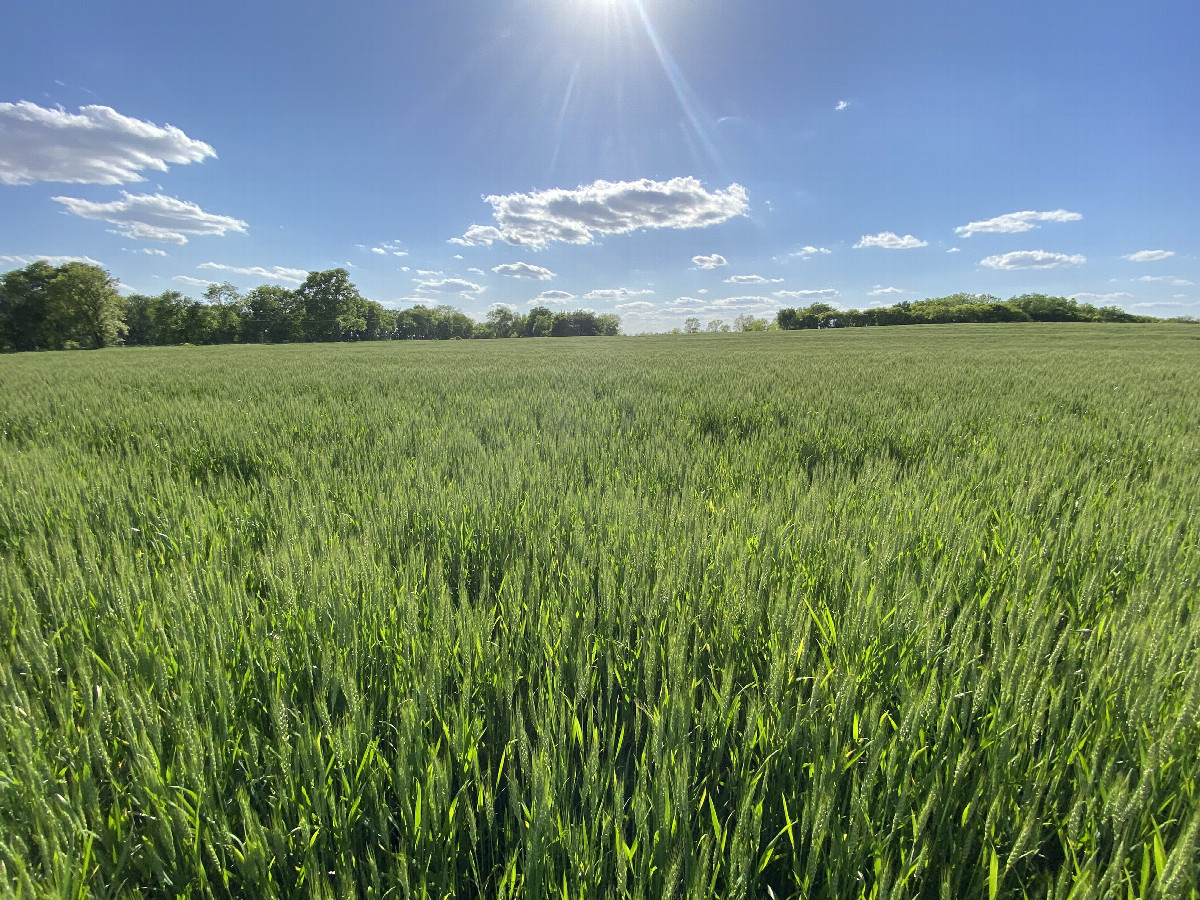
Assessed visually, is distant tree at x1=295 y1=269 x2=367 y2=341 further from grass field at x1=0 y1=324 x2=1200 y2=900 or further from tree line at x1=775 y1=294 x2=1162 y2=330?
grass field at x1=0 y1=324 x2=1200 y2=900

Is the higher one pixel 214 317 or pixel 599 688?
pixel 214 317

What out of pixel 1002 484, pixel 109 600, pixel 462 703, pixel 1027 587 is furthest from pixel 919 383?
pixel 109 600

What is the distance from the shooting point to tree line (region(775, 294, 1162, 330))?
175ft

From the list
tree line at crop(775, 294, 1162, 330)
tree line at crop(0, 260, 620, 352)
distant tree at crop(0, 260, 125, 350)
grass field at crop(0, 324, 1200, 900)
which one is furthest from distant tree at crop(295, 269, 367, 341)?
grass field at crop(0, 324, 1200, 900)

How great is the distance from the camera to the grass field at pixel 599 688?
2.48ft

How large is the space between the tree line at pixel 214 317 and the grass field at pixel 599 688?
6765 centimetres

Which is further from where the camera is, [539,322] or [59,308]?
[539,322]

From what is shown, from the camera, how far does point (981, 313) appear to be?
54.2m

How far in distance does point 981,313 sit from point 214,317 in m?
93.2

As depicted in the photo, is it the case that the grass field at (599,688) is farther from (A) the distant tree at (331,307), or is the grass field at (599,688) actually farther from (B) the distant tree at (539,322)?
(B) the distant tree at (539,322)

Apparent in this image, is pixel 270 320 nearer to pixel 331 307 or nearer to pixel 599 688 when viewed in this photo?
pixel 331 307

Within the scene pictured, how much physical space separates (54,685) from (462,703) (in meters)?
0.88

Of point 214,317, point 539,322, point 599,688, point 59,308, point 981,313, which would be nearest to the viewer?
point 599,688

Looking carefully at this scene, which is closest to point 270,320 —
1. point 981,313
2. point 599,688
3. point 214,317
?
point 214,317
